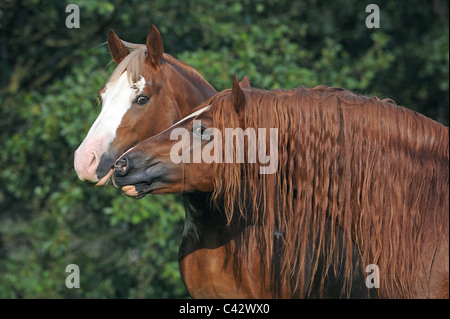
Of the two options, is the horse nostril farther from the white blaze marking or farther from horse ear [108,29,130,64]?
horse ear [108,29,130,64]

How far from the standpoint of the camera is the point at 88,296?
570cm

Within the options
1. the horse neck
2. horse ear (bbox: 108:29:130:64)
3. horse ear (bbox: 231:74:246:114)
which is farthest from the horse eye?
horse ear (bbox: 231:74:246:114)

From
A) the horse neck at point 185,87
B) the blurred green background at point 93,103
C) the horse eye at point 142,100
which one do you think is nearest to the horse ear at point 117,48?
the horse neck at point 185,87

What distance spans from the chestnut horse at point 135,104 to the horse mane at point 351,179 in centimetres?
53

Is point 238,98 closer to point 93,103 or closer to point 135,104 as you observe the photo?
point 135,104

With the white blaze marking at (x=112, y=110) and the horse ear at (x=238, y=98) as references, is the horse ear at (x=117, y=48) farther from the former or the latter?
the horse ear at (x=238, y=98)

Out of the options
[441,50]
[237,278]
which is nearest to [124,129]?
[237,278]

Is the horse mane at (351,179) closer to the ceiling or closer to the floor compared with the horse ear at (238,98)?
closer to the floor

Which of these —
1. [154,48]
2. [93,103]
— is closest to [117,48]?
[154,48]

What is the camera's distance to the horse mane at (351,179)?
2.10 m

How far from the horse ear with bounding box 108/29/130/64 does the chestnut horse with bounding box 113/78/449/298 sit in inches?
30.9

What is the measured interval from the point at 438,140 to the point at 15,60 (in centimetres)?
550

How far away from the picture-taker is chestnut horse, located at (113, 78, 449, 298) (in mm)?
2100
